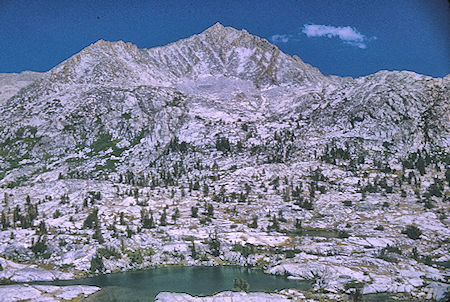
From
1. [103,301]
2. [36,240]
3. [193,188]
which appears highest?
[193,188]

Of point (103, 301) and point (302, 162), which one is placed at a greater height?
point (302, 162)

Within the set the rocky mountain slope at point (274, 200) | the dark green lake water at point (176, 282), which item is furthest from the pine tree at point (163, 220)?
the dark green lake water at point (176, 282)

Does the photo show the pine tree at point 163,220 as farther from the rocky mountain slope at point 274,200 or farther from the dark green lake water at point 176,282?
the dark green lake water at point 176,282

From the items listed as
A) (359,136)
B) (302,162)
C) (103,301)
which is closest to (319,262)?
(103,301)

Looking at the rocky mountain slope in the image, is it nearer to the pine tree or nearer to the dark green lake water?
the pine tree

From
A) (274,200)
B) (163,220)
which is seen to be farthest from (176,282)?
(274,200)

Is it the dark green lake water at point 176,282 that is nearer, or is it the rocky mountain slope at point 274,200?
the dark green lake water at point 176,282

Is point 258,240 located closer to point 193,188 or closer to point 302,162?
point 193,188

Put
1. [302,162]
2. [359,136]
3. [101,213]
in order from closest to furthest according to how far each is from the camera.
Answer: [101,213] < [302,162] < [359,136]
